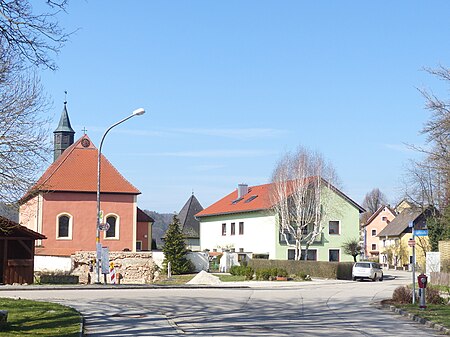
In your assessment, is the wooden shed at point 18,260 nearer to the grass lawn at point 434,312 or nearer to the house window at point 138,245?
the house window at point 138,245

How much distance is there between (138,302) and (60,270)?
23.8 m

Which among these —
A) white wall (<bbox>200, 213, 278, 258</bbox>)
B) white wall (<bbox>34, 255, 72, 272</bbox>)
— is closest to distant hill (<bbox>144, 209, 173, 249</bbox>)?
white wall (<bbox>200, 213, 278, 258</bbox>)

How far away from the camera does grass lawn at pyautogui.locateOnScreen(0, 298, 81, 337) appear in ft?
46.8

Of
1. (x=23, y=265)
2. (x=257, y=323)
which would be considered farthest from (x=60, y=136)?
(x=257, y=323)

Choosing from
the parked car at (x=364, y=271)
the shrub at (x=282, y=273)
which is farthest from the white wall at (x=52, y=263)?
the parked car at (x=364, y=271)

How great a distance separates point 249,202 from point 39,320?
55.7m

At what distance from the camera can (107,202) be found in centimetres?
5503

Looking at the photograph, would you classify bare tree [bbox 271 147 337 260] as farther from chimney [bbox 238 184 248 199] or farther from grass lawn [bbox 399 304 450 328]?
grass lawn [bbox 399 304 450 328]

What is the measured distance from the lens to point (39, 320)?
16516 millimetres

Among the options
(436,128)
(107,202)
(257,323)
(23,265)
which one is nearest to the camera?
(257,323)

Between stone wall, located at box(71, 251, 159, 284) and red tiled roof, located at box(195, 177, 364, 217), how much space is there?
19.8 meters

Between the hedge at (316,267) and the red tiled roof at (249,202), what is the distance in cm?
1258

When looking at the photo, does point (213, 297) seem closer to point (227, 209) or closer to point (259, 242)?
point (259, 242)

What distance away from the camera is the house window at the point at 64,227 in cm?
5322
